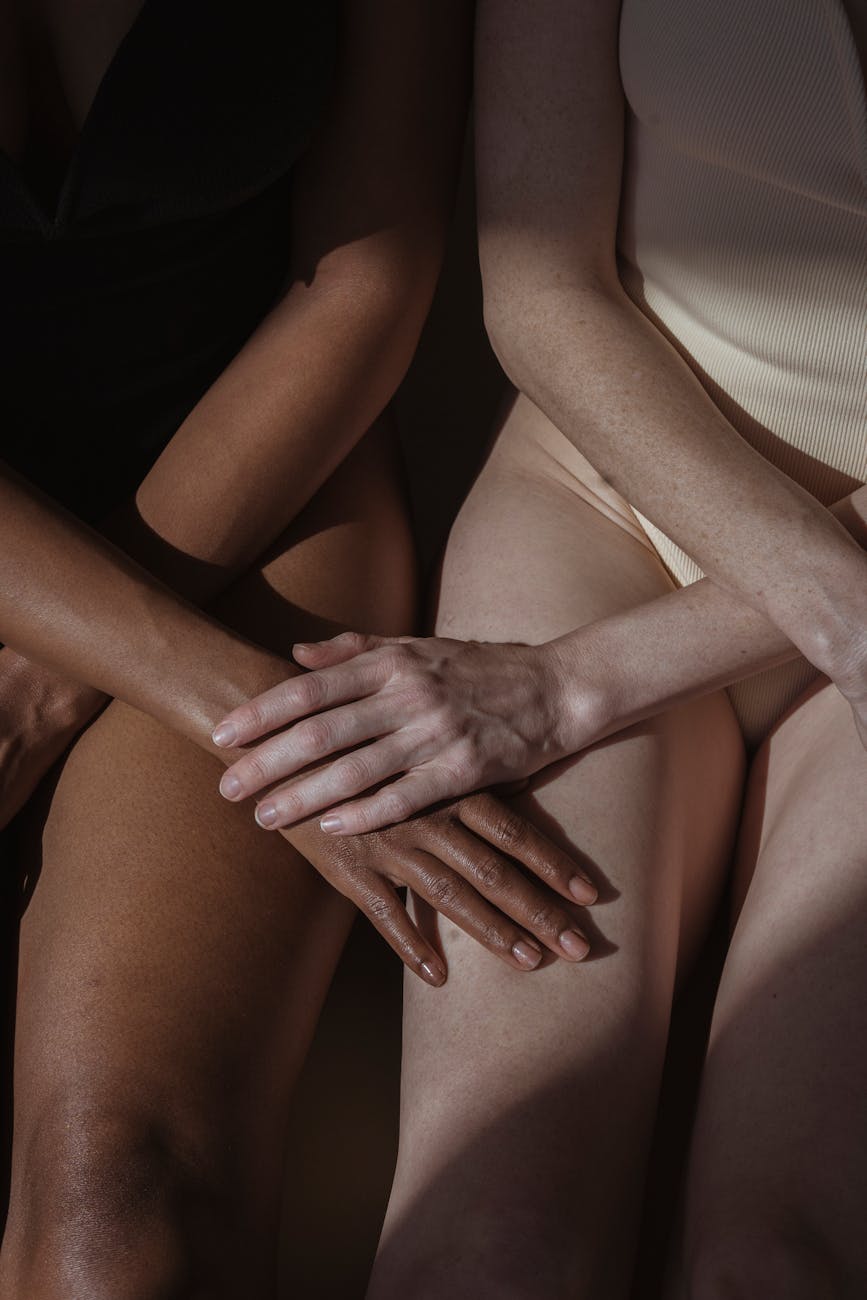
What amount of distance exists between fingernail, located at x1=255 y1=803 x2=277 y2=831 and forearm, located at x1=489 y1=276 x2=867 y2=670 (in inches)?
15.0

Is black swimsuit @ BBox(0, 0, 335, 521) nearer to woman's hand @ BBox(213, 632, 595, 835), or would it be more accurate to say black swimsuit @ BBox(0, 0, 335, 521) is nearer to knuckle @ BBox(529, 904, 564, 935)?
woman's hand @ BBox(213, 632, 595, 835)

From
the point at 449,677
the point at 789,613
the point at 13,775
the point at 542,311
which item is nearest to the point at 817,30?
the point at 542,311

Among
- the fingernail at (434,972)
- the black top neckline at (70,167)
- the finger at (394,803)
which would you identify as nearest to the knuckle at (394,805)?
the finger at (394,803)

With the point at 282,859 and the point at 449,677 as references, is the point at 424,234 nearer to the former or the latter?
the point at 449,677

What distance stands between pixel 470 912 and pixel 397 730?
0.47ft

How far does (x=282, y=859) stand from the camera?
93 centimetres

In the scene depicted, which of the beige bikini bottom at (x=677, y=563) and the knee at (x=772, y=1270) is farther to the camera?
the beige bikini bottom at (x=677, y=563)

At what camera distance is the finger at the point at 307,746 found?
2.94ft

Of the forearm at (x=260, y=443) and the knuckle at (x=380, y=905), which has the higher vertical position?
the forearm at (x=260, y=443)

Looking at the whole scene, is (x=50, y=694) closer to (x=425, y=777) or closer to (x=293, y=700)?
(x=293, y=700)

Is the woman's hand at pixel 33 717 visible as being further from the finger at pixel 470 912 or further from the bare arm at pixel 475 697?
the finger at pixel 470 912

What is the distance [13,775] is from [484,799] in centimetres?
36

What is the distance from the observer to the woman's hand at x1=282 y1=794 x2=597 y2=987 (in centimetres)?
86

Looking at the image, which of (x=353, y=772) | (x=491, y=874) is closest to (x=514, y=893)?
(x=491, y=874)
